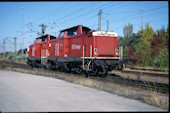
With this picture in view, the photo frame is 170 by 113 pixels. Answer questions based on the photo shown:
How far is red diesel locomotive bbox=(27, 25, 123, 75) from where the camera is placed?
40.7 ft

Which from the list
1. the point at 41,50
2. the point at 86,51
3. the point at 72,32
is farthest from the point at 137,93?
the point at 41,50

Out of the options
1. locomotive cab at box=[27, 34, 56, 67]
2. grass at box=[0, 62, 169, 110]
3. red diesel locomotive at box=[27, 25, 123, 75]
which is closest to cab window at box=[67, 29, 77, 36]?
red diesel locomotive at box=[27, 25, 123, 75]

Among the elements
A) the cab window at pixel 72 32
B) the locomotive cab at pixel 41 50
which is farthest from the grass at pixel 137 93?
the locomotive cab at pixel 41 50

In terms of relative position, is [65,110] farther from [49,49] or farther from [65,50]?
[49,49]

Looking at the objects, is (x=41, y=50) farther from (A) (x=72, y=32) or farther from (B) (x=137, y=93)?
(B) (x=137, y=93)

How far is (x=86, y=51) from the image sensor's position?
1308 centimetres

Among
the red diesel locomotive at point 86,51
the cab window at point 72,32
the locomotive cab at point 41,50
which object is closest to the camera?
the red diesel locomotive at point 86,51

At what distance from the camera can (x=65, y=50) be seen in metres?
15.4

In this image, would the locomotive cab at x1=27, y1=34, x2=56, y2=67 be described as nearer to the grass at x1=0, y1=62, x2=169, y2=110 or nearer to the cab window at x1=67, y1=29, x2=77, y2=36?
the cab window at x1=67, y1=29, x2=77, y2=36

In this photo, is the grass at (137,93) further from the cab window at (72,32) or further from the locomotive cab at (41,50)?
the locomotive cab at (41,50)

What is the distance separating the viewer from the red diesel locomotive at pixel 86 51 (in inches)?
488

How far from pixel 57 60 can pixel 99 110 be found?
1223 cm

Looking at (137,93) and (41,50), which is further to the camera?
(41,50)

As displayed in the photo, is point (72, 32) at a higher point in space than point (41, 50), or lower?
higher
